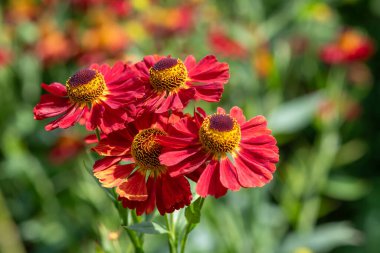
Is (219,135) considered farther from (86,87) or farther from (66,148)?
(66,148)

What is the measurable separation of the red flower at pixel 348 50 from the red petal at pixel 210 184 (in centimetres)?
161

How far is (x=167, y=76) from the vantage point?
80 centimetres

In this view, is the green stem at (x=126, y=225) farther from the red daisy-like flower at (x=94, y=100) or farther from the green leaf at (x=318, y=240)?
the green leaf at (x=318, y=240)

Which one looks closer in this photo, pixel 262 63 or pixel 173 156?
pixel 173 156

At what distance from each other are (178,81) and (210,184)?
0.23 m

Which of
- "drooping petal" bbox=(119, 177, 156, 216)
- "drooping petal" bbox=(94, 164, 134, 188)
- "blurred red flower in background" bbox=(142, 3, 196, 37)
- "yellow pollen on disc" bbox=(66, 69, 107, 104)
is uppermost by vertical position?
"blurred red flower in background" bbox=(142, 3, 196, 37)

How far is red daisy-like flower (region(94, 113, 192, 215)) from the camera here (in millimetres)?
683

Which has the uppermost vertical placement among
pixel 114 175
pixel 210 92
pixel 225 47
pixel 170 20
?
pixel 170 20

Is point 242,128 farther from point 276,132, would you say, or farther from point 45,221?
point 45,221

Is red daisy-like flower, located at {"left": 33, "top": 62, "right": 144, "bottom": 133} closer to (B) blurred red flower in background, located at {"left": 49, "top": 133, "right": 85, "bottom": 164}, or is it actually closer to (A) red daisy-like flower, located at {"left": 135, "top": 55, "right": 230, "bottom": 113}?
(A) red daisy-like flower, located at {"left": 135, "top": 55, "right": 230, "bottom": 113}

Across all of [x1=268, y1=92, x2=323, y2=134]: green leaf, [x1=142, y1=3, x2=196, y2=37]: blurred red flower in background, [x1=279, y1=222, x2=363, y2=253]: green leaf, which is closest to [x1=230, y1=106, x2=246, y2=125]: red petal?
[x1=279, y1=222, x2=363, y2=253]: green leaf

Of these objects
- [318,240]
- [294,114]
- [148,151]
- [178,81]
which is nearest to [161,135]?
[148,151]

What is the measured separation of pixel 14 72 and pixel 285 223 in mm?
1579

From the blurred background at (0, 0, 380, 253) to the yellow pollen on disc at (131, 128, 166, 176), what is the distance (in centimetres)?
96
